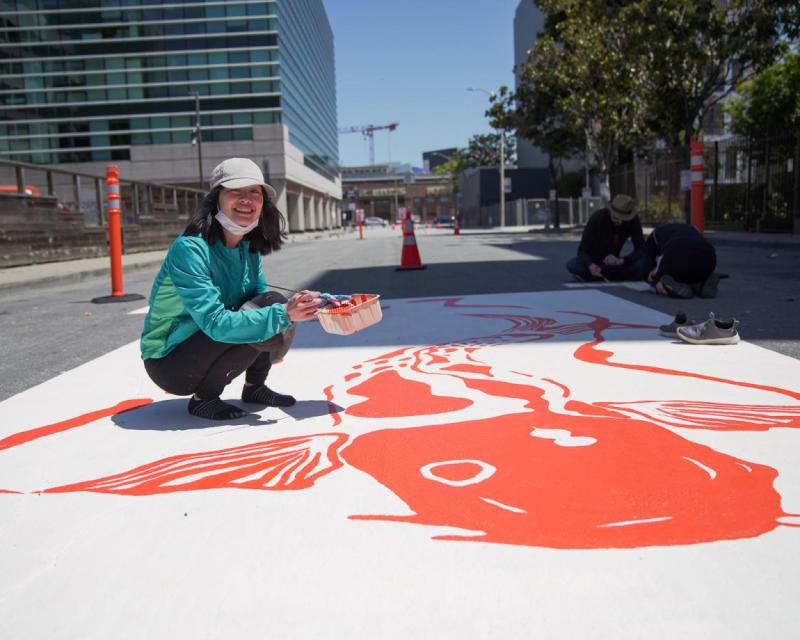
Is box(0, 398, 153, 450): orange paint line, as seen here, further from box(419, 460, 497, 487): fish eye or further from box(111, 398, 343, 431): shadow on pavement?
box(419, 460, 497, 487): fish eye

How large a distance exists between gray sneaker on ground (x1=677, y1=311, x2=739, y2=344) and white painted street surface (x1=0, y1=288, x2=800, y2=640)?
541 millimetres

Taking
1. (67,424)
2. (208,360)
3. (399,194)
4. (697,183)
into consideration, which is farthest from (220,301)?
(399,194)

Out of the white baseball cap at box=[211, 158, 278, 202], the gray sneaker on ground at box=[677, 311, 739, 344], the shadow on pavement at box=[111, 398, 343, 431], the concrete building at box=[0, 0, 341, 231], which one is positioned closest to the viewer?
the white baseball cap at box=[211, 158, 278, 202]

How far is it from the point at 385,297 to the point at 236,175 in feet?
17.2

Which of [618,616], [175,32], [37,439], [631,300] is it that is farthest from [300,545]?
[175,32]

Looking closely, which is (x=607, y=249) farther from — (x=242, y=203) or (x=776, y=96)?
(x=776, y=96)

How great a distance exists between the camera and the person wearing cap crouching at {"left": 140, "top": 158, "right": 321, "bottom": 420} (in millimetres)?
2912

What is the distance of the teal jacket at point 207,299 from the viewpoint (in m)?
2.90

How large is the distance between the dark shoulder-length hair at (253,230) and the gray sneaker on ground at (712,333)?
2903 millimetres

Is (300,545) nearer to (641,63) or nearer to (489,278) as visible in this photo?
(489,278)

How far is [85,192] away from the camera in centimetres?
1731

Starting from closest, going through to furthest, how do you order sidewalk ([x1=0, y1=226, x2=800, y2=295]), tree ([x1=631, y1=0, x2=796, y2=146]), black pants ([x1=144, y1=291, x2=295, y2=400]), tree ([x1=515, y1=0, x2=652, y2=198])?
1. black pants ([x1=144, y1=291, x2=295, y2=400])
2. sidewalk ([x1=0, y1=226, x2=800, y2=295])
3. tree ([x1=631, y1=0, x2=796, y2=146])
4. tree ([x1=515, y1=0, x2=652, y2=198])

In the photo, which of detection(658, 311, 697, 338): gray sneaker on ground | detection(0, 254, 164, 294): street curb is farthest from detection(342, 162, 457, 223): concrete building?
detection(658, 311, 697, 338): gray sneaker on ground

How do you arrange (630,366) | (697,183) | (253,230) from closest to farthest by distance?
(253,230)
(630,366)
(697,183)
